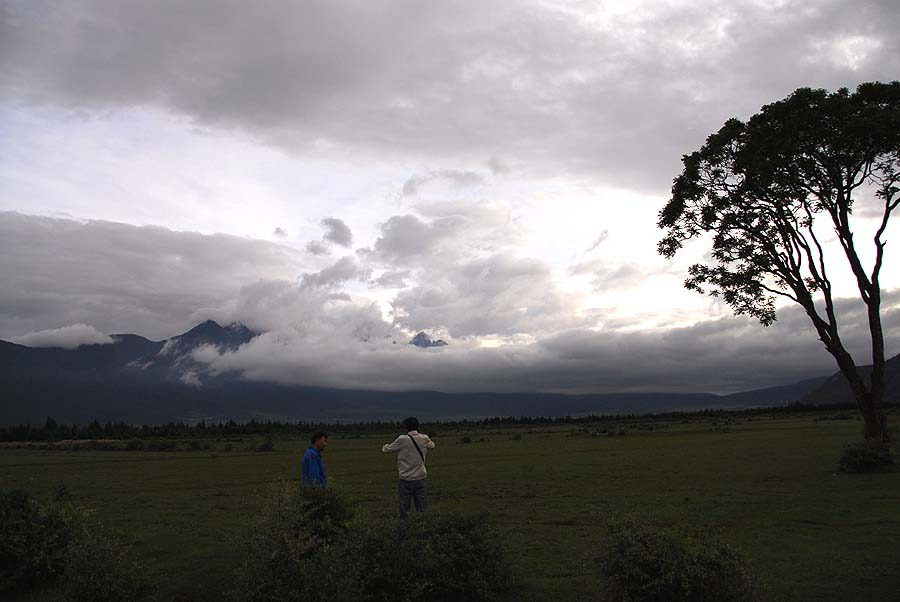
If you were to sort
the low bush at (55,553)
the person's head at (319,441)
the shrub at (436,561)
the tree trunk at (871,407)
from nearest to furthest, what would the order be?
the shrub at (436,561)
the low bush at (55,553)
the person's head at (319,441)
the tree trunk at (871,407)

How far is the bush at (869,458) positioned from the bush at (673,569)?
67.6 feet

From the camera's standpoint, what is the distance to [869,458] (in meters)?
25.2

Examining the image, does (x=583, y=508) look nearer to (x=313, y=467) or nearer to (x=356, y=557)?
(x=313, y=467)

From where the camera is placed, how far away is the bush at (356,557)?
27.3 feet

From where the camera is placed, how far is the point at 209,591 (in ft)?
36.0

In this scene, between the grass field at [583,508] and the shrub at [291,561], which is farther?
the grass field at [583,508]

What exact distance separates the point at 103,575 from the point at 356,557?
A: 12.1 ft

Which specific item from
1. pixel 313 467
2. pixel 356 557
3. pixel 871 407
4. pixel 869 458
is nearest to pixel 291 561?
pixel 356 557

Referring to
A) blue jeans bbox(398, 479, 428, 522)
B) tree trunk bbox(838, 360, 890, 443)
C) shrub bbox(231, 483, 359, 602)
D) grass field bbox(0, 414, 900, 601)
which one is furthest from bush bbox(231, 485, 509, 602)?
tree trunk bbox(838, 360, 890, 443)

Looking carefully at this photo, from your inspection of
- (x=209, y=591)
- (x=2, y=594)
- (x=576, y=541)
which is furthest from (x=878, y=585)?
(x=2, y=594)

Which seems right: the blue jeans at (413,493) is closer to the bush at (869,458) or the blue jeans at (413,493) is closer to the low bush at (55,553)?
the low bush at (55,553)

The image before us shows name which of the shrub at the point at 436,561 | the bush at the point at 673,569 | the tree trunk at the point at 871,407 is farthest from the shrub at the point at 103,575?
the tree trunk at the point at 871,407

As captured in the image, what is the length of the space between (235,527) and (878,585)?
14.7m

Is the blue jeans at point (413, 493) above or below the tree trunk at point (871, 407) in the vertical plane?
below
